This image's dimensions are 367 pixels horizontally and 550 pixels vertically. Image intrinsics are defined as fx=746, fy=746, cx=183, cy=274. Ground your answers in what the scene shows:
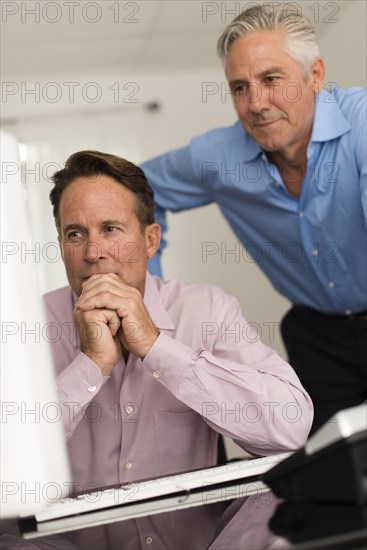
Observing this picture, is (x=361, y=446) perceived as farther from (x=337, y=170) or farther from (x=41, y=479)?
(x=337, y=170)

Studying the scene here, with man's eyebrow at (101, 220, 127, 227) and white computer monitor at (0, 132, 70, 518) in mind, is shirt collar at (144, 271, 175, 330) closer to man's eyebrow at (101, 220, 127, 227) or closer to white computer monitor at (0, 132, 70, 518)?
man's eyebrow at (101, 220, 127, 227)

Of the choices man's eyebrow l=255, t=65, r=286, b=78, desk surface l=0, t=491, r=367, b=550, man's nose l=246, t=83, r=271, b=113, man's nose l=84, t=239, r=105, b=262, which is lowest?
desk surface l=0, t=491, r=367, b=550

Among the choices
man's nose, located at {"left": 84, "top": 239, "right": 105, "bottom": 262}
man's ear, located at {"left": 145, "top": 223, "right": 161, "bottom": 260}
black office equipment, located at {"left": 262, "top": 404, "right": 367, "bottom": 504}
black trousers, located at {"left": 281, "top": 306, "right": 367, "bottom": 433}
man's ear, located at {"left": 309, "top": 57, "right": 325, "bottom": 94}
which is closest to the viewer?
black office equipment, located at {"left": 262, "top": 404, "right": 367, "bottom": 504}

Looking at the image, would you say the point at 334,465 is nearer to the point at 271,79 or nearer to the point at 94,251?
the point at 94,251

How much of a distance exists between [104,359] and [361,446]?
69 cm

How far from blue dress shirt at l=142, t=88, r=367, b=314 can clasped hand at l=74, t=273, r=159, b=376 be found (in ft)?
2.21

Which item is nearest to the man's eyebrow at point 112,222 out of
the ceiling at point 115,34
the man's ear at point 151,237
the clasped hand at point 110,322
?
the man's ear at point 151,237

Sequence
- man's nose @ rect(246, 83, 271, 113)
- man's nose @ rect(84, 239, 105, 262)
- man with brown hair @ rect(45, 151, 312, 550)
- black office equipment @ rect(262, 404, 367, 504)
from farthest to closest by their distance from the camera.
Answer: man's nose @ rect(246, 83, 271, 113) → man's nose @ rect(84, 239, 105, 262) → man with brown hair @ rect(45, 151, 312, 550) → black office equipment @ rect(262, 404, 367, 504)

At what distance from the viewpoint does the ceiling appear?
3.21 metres

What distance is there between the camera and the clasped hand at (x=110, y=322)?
127 cm

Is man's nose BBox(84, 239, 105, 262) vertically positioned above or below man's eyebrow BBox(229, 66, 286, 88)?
below

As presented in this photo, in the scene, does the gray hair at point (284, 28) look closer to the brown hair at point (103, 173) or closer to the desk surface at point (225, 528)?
the brown hair at point (103, 173)

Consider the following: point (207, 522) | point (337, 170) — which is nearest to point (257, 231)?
point (337, 170)

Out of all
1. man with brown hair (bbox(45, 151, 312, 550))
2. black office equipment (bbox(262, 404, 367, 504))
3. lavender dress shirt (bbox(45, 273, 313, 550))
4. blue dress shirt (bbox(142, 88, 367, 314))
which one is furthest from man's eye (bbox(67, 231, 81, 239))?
black office equipment (bbox(262, 404, 367, 504))
